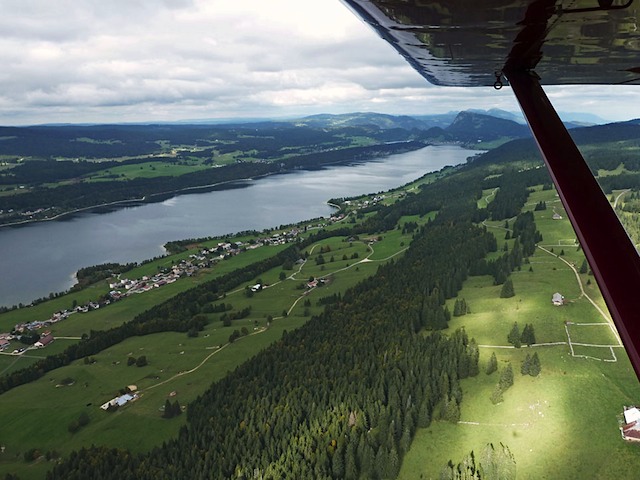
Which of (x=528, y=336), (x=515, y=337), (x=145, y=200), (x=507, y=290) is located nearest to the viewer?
(x=528, y=336)

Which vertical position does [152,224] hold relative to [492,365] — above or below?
below

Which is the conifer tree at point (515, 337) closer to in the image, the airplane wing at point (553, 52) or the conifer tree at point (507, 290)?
the conifer tree at point (507, 290)

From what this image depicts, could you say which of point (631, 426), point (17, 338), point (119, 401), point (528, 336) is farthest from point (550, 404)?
point (17, 338)

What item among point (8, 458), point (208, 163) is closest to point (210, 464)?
point (8, 458)

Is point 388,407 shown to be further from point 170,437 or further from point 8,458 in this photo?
point 8,458

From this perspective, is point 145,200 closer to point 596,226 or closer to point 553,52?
point 553,52

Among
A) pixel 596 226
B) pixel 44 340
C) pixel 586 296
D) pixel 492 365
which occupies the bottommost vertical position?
pixel 44 340

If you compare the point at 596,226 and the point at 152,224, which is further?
the point at 152,224
